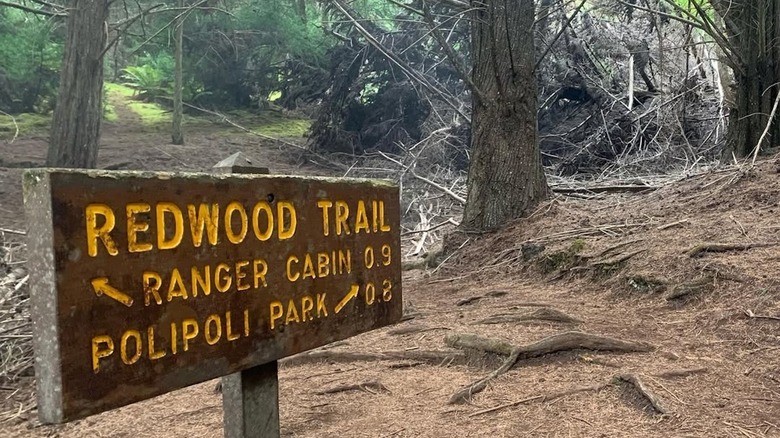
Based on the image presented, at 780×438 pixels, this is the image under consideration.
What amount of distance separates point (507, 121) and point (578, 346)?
375cm

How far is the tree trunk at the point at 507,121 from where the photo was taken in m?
7.12

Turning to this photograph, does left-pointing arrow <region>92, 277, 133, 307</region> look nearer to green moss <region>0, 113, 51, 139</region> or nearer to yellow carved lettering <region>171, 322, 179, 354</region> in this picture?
yellow carved lettering <region>171, 322, 179, 354</region>

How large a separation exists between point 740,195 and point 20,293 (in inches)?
250

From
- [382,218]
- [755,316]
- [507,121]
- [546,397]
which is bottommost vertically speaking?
[546,397]

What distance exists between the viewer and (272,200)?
6.21ft

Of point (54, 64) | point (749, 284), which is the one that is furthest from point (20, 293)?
point (54, 64)

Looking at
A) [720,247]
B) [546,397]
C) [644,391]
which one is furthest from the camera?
[720,247]

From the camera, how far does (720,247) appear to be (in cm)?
482

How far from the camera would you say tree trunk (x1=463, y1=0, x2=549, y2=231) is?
7.12 m

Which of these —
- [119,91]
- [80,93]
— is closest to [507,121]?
[80,93]

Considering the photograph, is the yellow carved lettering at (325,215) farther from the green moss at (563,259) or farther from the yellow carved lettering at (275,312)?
the green moss at (563,259)

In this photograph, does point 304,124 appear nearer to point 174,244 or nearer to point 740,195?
point 740,195

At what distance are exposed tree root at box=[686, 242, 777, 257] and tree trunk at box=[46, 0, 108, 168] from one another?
8862mm

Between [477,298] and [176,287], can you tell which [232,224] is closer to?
[176,287]
